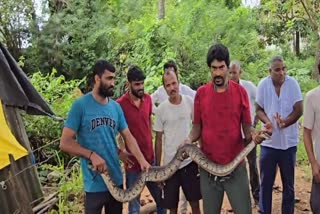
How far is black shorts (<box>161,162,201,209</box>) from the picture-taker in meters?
4.41

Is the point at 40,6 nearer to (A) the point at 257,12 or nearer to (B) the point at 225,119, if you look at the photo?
(A) the point at 257,12

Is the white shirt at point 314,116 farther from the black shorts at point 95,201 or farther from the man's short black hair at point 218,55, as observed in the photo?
the black shorts at point 95,201

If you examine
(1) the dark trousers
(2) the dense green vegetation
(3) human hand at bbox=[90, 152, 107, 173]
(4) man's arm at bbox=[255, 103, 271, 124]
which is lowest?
(1) the dark trousers

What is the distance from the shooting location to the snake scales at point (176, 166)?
11.7 ft

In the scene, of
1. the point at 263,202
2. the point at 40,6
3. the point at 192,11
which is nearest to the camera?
the point at 263,202

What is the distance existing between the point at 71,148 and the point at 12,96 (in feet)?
7.33

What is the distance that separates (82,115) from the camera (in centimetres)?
367

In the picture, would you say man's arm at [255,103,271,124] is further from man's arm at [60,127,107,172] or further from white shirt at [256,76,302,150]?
man's arm at [60,127,107,172]

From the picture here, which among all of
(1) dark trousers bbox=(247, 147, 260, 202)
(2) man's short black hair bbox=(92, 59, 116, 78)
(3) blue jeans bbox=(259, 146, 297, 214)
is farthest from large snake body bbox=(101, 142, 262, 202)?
(1) dark trousers bbox=(247, 147, 260, 202)

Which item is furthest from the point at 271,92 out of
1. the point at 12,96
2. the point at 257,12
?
the point at 257,12

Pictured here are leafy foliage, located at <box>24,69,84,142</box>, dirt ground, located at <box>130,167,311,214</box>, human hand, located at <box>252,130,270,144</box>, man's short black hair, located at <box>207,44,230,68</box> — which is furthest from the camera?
leafy foliage, located at <box>24,69,84,142</box>

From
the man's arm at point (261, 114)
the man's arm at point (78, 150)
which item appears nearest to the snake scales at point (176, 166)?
the man's arm at point (78, 150)

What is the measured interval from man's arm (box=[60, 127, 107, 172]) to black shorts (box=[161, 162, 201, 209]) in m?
1.05

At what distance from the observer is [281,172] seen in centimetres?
479
